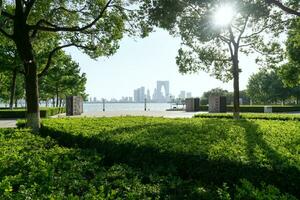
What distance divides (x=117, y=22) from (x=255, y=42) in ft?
33.9

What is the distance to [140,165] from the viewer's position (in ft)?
26.2

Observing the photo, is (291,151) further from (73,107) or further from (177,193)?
(73,107)

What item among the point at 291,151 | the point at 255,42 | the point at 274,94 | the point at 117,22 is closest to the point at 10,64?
the point at 117,22

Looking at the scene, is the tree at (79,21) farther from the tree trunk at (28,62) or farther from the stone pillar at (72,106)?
the stone pillar at (72,106)

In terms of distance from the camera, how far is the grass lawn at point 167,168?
539 cm

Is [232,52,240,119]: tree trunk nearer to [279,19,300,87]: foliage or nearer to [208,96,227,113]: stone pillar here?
[279,19,300,87]: foliage

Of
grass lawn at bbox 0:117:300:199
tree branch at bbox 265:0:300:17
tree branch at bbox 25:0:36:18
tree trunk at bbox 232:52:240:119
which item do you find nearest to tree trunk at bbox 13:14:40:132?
tree branch at bbox 25:0:36:18

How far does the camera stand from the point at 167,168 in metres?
Result: 7.02

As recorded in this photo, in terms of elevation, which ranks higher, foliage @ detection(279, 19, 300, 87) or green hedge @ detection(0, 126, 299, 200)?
foliage @ detection(279, 19, 300, 87)

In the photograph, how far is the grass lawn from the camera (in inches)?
212

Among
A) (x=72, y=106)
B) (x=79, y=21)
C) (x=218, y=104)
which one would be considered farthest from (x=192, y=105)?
(x=79, y=21)

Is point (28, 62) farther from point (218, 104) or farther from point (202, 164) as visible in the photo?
point (218, 104)

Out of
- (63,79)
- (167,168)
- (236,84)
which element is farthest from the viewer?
(63,79)

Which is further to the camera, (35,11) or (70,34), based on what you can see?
(70,34)
